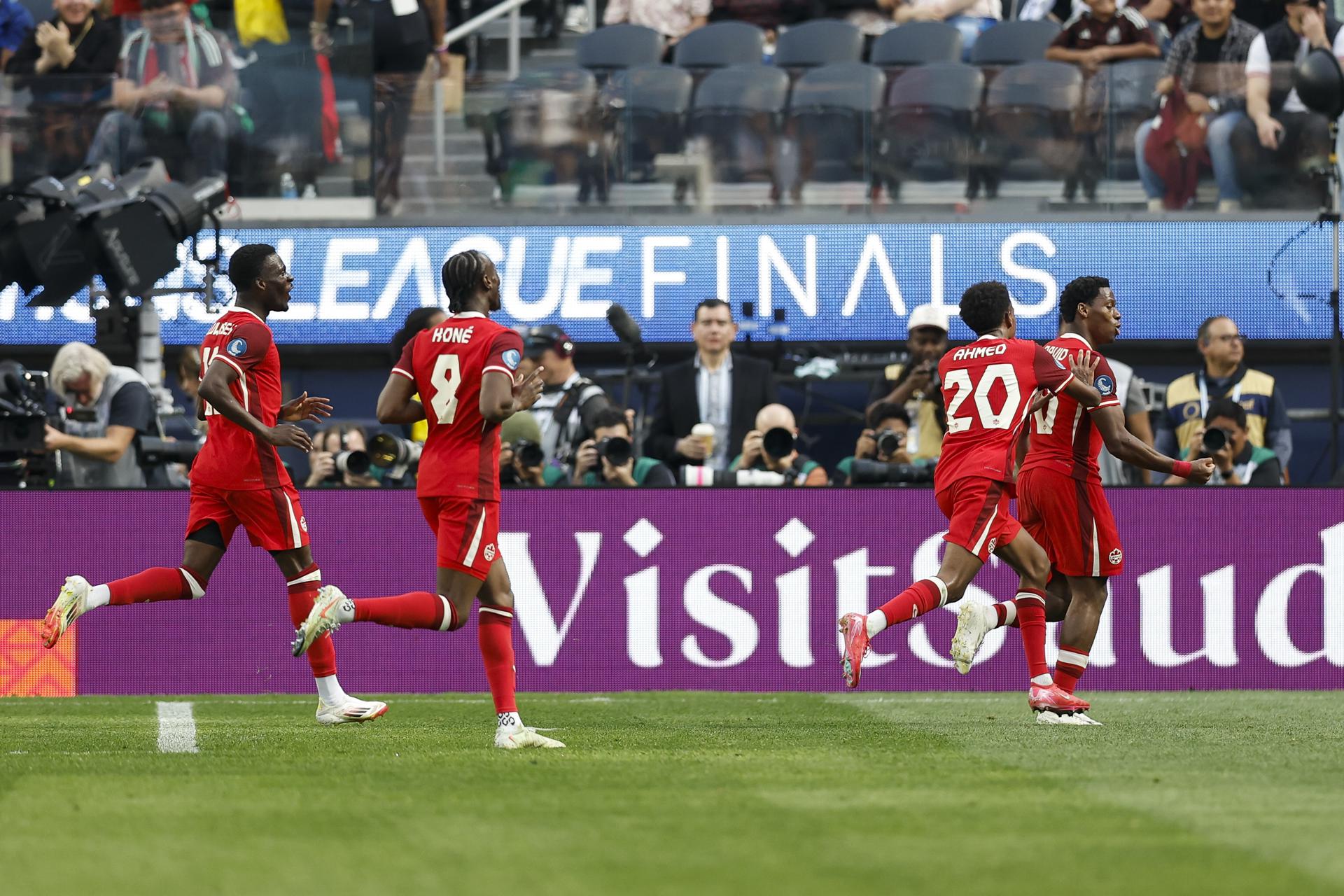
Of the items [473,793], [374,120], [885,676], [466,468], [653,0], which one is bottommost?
[885,676]

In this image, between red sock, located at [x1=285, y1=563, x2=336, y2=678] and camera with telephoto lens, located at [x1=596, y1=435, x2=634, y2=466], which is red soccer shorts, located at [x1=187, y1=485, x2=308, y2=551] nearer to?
red sock, located at [x1=285, y1=563, x2=336, y2=678]

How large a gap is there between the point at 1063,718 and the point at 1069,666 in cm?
23

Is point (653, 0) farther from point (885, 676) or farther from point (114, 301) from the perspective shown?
point (885, 676)

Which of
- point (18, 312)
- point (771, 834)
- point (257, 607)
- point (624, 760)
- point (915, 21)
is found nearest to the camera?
point (771, 834)

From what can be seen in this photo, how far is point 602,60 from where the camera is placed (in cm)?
1647

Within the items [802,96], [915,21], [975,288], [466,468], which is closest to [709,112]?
[802,96]

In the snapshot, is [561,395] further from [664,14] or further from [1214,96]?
[1214,96]

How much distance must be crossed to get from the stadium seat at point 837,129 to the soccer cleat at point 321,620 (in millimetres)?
8914

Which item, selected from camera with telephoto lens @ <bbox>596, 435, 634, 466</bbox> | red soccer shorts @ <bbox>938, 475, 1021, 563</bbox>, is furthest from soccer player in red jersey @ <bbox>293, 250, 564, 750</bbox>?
camera with telephoto lens @ <bbox>596, 435, 634, 466</bbox>

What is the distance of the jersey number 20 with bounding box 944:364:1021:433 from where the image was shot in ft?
27.8

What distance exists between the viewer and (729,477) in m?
12.2

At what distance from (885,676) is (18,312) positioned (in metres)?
7.42

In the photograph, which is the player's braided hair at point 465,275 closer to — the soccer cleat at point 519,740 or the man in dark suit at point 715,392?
the soccer cleat at point 519,740

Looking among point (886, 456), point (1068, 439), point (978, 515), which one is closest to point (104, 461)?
point (886, 456)
